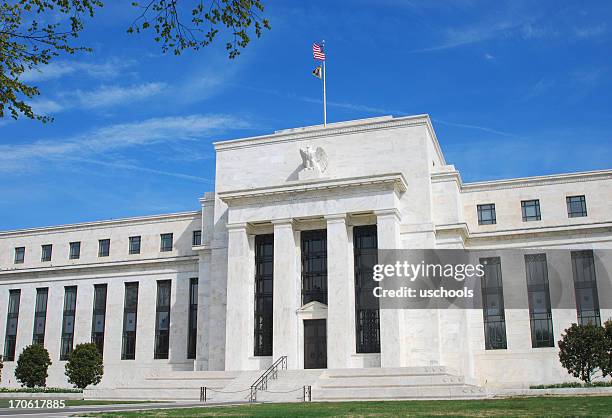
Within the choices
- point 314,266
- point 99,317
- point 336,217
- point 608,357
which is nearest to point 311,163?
point 336,217

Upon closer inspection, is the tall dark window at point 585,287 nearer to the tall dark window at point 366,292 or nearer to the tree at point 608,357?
the tree at point 608,357

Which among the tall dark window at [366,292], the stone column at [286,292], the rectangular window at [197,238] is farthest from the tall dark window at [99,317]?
the tall dark window at [366,292]

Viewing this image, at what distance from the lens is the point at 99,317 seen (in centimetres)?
5781

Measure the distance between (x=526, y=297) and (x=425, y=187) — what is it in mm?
10347

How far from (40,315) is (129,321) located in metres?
9.56

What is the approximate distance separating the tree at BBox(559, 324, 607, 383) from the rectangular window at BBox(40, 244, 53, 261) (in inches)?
1793

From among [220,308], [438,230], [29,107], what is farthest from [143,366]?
[29,107]

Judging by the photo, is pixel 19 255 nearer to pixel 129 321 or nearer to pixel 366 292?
pixel 129 321

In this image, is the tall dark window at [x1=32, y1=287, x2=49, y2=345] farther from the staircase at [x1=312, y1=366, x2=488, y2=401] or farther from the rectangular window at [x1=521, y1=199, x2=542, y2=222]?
the rectangular window at [x1=521, y1=199, x2=542, y2=222]

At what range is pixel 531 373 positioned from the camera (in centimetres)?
4522

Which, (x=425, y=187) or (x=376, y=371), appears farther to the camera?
(x=425, y=187)

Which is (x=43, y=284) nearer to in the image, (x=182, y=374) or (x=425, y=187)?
(x=182, y=374)

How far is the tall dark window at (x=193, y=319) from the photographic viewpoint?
53.4 meters

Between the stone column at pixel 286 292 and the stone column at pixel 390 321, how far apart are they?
6041mm
